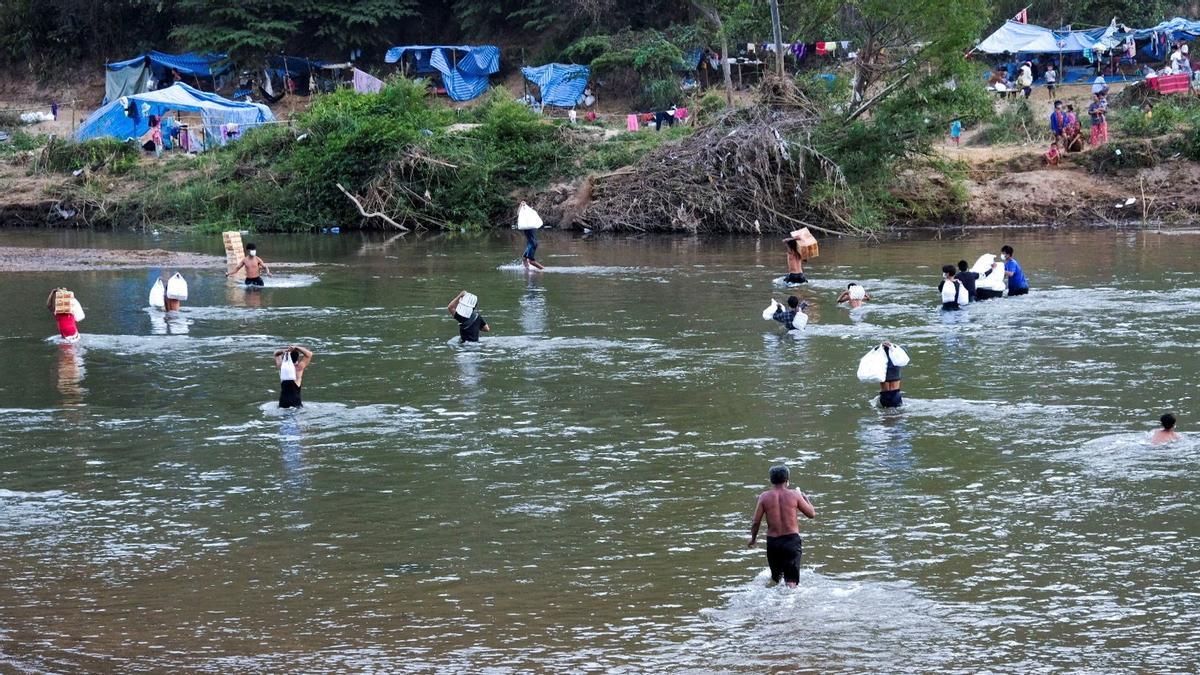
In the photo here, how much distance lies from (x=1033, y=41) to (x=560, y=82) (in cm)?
1737

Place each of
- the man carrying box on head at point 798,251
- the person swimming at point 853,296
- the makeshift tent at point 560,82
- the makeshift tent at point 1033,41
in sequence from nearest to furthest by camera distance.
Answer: the person swimming at point 853,296 → the man carrying box on head at point 798,251 → the makeshift tent at point 1033,41 → the makeshift tent at point 560,82

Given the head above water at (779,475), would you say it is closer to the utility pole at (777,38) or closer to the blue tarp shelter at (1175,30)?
the utility pole at (777,38)

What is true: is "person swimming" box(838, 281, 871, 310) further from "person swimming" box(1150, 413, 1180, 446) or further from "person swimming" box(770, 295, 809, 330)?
"person swimming" box(1150, 413, 1180, 446)

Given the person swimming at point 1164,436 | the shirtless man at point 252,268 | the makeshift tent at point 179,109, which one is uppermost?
the makeshift tent at point 179,109

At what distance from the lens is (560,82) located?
56969 mm

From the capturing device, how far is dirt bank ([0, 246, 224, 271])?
36.7 m

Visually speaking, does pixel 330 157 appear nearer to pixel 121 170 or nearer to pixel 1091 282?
pixel 121 170

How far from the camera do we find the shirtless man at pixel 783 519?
1195 cm

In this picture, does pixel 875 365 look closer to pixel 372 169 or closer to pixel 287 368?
pixel 287 368

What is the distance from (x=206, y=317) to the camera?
2777 cm

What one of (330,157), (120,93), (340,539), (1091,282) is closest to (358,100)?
(330,157)

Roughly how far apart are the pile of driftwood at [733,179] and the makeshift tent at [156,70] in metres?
24.2

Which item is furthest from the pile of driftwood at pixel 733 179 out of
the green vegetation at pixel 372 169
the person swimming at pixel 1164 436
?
the person swimming at pixel 1164 436

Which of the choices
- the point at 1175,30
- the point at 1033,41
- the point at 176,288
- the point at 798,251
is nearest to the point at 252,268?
the point at 176,288
